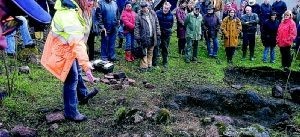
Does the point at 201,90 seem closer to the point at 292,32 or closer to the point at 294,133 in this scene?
the point at 294,133

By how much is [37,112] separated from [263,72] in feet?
27.6

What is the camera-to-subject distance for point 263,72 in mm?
14297

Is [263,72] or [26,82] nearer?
[26,82]

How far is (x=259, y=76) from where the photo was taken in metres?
14.1

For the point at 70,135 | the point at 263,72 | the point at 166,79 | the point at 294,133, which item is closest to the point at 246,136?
the point at 294,133

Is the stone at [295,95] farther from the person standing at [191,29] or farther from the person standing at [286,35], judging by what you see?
the person standing at [191,29]

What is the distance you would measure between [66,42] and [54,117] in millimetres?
1382

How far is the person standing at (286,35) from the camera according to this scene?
14.7m

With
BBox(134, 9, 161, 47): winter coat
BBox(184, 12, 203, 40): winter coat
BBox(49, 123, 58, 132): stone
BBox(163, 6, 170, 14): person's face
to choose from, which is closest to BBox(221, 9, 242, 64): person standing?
BBox(184, 12, 203, 40): winter coat

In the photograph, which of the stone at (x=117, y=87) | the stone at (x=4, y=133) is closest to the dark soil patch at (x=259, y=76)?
the stone at (x=117, y=87)

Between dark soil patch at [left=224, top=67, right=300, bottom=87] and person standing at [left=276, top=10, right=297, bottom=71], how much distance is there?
0.54 m

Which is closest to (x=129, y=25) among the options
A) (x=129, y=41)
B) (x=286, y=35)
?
(x=129, y=41)

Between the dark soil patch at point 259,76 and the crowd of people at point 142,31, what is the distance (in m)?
0.88

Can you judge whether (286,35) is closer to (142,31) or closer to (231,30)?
(231,30)
